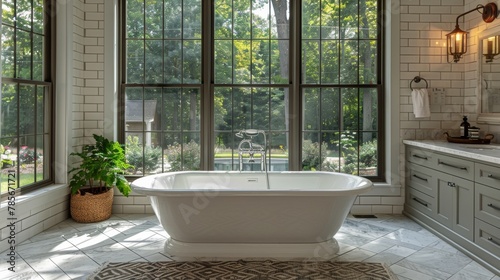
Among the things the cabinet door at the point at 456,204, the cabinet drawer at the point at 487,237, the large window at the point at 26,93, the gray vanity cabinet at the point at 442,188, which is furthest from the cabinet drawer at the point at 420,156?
the large window at the point at 26,93

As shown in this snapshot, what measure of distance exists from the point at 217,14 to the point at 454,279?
3657mm

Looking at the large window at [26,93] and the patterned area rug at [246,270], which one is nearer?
the patterned area rug at [246,270]

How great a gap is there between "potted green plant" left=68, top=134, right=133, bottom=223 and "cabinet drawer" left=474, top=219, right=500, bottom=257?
3398 mm

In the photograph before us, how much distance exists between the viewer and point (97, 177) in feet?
13.3

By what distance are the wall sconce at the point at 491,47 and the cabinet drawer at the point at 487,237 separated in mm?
1849

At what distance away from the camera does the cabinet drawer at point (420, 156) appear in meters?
3.91

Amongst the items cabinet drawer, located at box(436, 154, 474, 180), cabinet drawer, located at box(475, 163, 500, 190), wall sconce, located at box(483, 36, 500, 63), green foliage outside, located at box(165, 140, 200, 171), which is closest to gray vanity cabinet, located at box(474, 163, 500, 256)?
cabinet drawer, located at box(475, 163, 500, 190)

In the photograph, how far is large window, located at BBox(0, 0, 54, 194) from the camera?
11.5ft

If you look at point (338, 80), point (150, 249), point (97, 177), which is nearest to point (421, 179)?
point (338, 80)

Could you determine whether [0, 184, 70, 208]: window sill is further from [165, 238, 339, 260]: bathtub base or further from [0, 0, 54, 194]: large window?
[165, 238, 339, 260]: bathtub base

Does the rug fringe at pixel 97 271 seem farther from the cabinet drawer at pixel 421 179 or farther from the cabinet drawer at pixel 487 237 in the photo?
the cabinet drawer at pixel 421 179

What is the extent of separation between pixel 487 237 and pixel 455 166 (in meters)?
0.67

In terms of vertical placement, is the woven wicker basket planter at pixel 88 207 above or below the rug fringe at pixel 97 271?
above

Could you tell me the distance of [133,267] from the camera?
301cm
